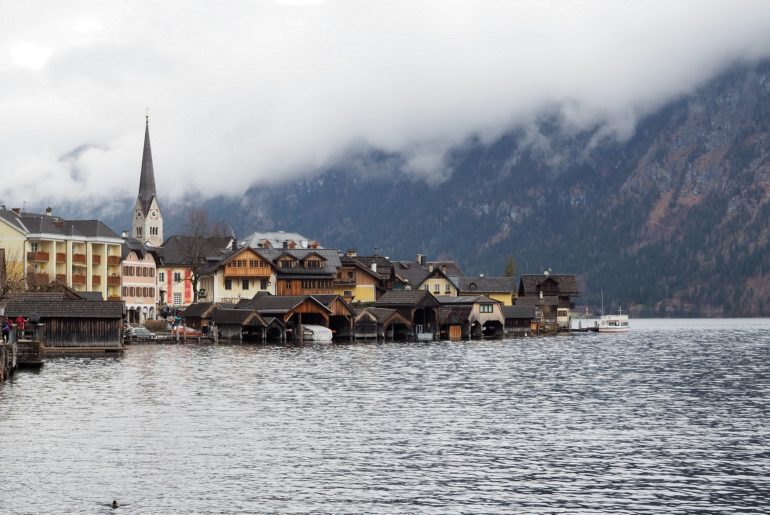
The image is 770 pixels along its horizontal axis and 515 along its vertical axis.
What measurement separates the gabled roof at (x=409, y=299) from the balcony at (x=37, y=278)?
169 feet

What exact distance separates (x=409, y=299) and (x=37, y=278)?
5649cm

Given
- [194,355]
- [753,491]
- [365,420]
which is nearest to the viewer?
[753,491]

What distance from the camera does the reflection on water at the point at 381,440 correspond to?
45312 mm

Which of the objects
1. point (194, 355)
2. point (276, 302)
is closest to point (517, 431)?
point (194, 355)

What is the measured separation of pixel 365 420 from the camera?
67.8 m

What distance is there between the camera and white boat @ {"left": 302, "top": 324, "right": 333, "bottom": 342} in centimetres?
17275

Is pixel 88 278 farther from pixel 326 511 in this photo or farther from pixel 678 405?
pixel 326 511

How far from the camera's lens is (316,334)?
568 ft

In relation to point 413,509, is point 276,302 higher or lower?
higher

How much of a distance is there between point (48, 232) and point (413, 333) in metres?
59.4

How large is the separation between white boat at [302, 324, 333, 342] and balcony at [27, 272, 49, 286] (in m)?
38.8

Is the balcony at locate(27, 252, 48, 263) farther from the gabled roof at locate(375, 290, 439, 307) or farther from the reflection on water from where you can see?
the reflection on water

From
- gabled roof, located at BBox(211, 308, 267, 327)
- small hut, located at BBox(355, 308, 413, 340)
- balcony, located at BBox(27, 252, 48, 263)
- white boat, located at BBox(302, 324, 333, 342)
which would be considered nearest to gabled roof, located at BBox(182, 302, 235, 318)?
gabled roof, located at BBox(211, 308, 267, 327)

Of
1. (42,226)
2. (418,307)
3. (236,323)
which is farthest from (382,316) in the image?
(42,226)
